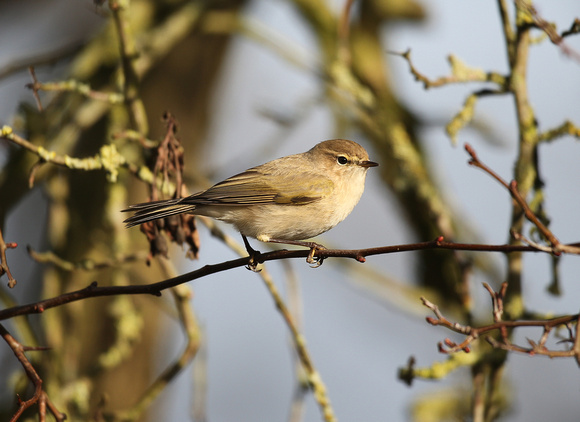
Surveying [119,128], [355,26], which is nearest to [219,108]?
[355,26]

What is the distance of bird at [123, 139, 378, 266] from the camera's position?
3598 millimetres

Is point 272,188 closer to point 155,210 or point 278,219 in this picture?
point 278,219

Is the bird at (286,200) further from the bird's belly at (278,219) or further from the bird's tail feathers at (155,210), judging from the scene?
the bird's tail feathers at (155,210)

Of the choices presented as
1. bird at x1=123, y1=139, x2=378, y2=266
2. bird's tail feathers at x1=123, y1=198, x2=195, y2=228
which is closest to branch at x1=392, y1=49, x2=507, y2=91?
bird at x1=123, y1=139, x2=378, y2=266

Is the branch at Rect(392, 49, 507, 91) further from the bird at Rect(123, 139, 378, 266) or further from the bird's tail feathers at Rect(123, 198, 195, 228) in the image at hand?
the bird's tail feathers at Rect(123, 198, 195, 228)

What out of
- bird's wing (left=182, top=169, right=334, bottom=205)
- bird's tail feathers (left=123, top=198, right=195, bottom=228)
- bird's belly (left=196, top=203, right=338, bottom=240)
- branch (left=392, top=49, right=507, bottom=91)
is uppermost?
branch (left=392, top=49, right=507, bottom=91)

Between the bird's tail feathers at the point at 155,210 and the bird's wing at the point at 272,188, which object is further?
the bird's wing at the point at 272,188

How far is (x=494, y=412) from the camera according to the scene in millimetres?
3574

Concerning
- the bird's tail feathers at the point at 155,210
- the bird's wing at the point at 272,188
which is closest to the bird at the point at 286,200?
the bird's wing at the point at 272,188

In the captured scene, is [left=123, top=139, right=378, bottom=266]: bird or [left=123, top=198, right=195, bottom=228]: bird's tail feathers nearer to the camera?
[left=123, top=198, right=195, bottom=228]: bird's tail feathers

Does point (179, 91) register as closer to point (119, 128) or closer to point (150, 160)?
point (119, 128)

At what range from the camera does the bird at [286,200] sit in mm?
3598

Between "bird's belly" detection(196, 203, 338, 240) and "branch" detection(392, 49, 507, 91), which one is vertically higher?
"branch" detection(392, 49, 507, 91)

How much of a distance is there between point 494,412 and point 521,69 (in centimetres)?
188
